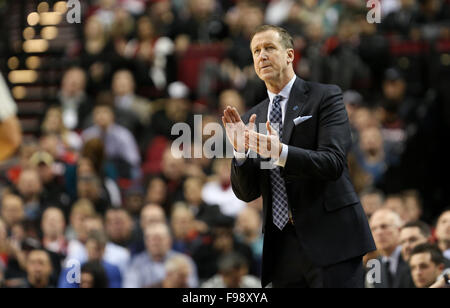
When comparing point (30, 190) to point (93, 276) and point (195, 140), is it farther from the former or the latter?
point (93, 276)

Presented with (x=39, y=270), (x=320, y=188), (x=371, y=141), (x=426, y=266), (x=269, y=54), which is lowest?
(x=39, y=270)

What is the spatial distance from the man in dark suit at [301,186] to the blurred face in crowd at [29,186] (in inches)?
209

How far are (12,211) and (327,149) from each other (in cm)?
529

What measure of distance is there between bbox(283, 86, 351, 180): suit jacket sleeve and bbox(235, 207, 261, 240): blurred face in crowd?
430 centimetres

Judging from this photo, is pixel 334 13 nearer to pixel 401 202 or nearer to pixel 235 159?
pixel 401 202

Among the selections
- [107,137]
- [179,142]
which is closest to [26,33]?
[107,137]

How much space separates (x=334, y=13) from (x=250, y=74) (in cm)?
234

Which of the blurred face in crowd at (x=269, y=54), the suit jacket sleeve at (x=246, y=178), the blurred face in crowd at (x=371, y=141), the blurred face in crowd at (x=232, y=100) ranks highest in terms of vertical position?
the blurred face in crowd at (x=269, y=54)

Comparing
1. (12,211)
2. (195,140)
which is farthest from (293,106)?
(195,140)

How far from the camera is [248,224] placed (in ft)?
25.6

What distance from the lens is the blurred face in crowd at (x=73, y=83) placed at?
1066cm

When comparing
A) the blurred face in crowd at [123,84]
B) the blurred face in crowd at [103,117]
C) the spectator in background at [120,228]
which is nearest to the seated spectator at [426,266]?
the spectator in background at [120,228]

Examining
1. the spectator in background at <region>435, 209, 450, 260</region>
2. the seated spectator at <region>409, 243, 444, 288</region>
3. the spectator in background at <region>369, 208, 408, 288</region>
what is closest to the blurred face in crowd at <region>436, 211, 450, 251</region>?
the spectator in background at <region>435, 209, 450, 260</region>

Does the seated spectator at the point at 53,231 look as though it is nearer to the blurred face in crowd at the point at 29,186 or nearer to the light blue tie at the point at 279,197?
the blurred face in crowd at the point at 29,186
